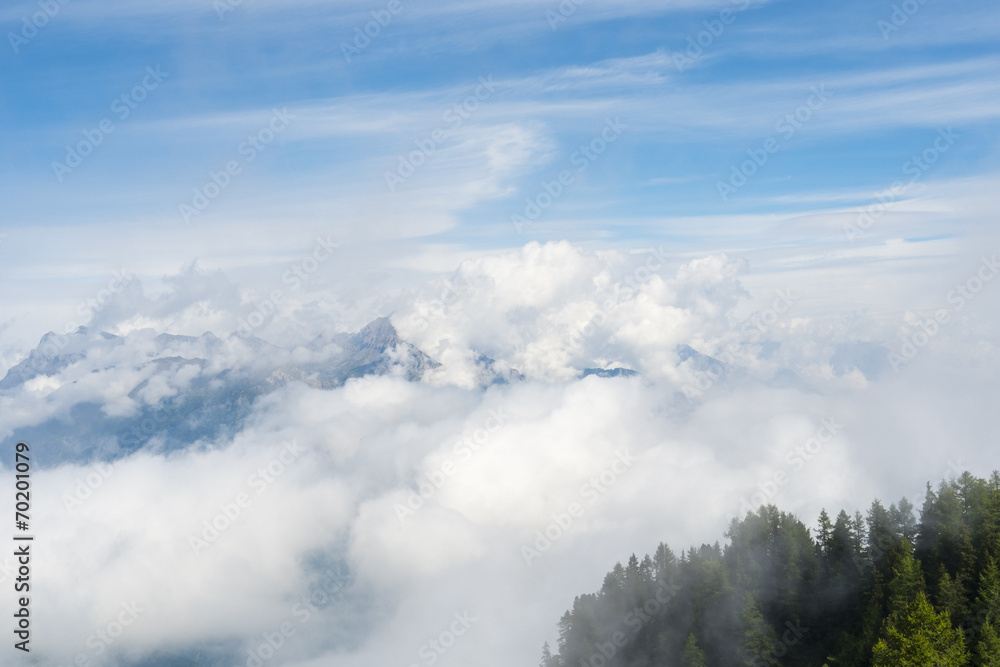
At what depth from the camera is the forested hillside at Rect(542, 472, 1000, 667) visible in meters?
66.1

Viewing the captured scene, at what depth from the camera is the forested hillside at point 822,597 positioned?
217 feet

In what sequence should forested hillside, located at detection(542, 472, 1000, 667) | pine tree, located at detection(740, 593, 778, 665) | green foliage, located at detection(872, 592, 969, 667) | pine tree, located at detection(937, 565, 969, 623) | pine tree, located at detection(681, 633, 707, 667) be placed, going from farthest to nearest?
pine tree, located at detection(681, 633, 707, 667)
pine tree, located at detection(740, 593, 778, 665)
pine tree, located at detection(937, 565, 969, 623)
forested hillside, located at detection(542, 472, 1000, 667)
green foliage, located at detection(872, 592, 969, 667)

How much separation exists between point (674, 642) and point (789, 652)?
2049 centimetres

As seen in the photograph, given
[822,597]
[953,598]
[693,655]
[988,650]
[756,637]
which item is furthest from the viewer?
[693,655]

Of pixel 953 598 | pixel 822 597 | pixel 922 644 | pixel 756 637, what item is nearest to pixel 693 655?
pixel 756 637

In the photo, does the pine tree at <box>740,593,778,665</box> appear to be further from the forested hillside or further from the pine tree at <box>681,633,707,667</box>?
the pine tree at <box>681,633,707,667</box>

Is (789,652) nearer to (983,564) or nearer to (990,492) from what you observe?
(983,564)

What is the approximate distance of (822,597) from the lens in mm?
91938

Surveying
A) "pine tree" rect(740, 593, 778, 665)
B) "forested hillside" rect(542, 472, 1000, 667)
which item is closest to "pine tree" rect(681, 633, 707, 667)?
"forested hillside" rect(542, 472, 1000, 667)

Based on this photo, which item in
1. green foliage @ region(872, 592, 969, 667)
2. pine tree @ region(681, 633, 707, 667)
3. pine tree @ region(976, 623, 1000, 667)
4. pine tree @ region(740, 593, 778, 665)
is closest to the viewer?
green foliage @ region(872, 592, 969, 667)

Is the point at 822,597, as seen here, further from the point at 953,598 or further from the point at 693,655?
the point at 953,598

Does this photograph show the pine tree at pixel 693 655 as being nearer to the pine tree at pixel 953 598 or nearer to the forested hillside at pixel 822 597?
the forested hillside at pixel 822 597

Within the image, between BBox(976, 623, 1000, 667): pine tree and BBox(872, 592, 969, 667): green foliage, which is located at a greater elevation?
BBox(872, 592, 969, 667): green foliage

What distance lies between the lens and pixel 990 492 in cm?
8375
